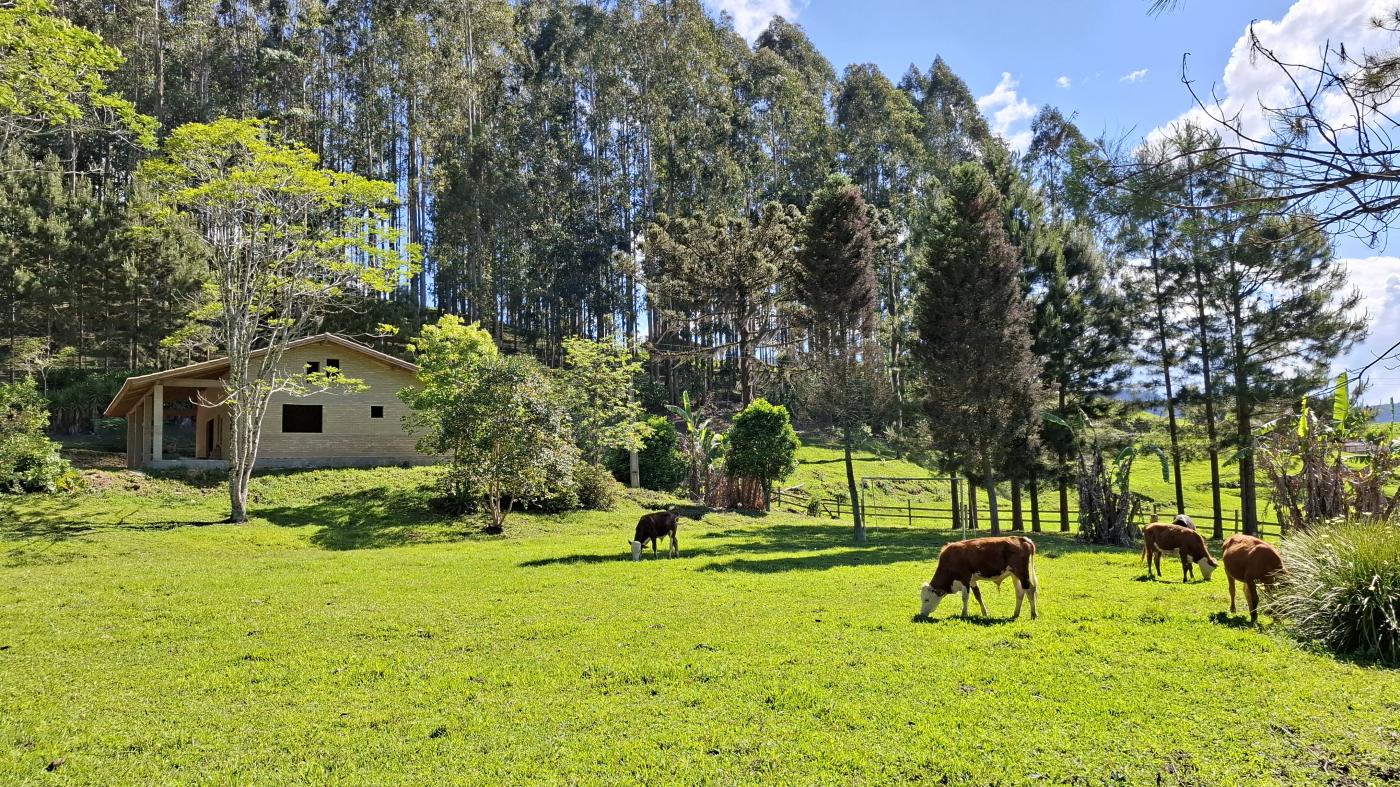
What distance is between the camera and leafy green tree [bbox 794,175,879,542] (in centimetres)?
2009

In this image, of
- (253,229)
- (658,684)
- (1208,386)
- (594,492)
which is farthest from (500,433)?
(1208,386)

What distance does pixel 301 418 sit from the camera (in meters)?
27.9

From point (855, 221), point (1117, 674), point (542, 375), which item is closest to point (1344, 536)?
point (1117, 674)

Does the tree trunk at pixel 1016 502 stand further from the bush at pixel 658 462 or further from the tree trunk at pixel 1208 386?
the bush at pixel 658 462

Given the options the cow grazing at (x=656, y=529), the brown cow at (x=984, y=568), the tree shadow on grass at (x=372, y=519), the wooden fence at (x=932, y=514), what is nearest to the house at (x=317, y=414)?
the tree shadow on grass at (x=372, y=519)

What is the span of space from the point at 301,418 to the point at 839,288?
21511 millimetres

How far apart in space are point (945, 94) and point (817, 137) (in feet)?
61.5

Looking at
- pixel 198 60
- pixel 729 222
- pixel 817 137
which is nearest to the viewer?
pixel 729 222

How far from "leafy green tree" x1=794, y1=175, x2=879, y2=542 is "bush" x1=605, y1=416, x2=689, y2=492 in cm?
1094

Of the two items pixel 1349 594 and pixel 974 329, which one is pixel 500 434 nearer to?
pixel 974 329

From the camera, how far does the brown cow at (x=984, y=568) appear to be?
8.81 meters

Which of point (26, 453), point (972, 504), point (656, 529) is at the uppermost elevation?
point (26, 453)

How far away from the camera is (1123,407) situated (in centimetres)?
2575

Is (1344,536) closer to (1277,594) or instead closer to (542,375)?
(1277,594)
